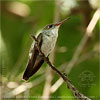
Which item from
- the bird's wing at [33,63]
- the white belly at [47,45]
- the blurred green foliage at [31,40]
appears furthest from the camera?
the blurred green foliage at [31,40]

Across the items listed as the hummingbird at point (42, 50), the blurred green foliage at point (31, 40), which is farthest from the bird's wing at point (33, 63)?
the blurred green foliage at point (31, 40)

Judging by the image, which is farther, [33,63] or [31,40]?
[31,40]

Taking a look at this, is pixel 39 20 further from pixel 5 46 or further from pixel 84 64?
pixel 84 64

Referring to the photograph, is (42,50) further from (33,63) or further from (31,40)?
(31,40)

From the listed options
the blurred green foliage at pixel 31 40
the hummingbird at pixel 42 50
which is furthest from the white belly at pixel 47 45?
the blurred green foliage at pixel 31 40

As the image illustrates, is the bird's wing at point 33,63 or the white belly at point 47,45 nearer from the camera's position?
the bird's wing at point 33,63

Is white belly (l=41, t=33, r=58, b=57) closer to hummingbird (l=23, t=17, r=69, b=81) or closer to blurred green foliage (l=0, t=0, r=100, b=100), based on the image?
hummingbird (l=23, t=17, r=69, b=81)

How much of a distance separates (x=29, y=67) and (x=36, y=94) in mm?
1726

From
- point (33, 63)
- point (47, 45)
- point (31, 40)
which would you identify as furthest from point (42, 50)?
point (31, 40)

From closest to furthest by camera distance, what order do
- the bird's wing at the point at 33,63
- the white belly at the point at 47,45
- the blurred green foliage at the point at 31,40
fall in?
the bird's wing at the point at 33,63 < the white belly at the point at 47,45 < the blurred green foliage at the point at 31,40

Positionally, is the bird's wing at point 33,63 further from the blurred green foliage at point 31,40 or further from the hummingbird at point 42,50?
the blurred green foliage at point 31,40

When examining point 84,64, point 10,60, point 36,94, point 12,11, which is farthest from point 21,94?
point 12,11

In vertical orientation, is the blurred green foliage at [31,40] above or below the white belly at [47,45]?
below

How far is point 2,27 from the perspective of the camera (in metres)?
6.45
